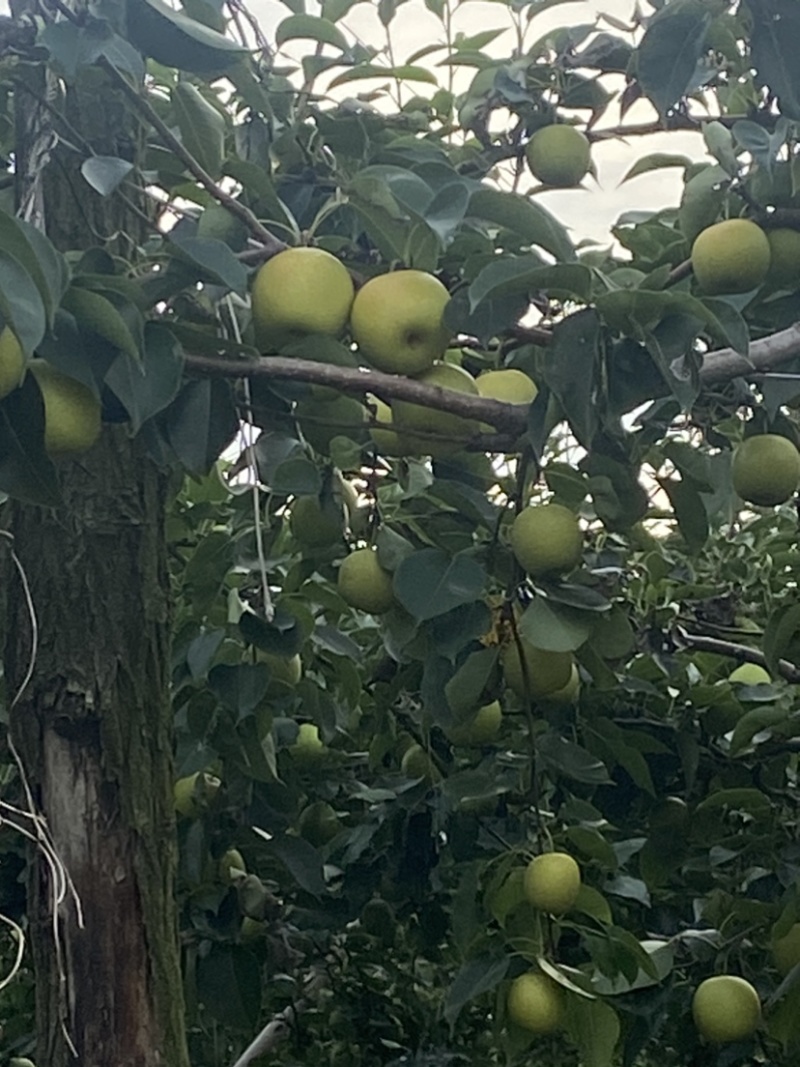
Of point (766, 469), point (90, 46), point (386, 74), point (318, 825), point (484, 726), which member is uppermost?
point (90, 46)

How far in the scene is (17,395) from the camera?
978 millimetres

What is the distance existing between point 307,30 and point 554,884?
903 millimetres

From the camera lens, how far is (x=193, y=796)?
6.24 feet

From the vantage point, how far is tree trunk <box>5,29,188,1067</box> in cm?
120

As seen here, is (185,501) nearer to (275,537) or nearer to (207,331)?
(275,537)

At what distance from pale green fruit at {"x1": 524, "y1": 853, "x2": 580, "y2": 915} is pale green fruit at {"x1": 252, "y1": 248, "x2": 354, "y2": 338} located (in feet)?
1.91

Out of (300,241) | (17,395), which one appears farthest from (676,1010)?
(17,395)

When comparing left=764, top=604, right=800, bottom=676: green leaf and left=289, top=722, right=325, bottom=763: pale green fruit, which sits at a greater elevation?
left=764, top=604, right=800, bottom=676: green leaf

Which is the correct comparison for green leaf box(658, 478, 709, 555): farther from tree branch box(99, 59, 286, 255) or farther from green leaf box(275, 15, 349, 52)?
green leaf box(275, 15, 349, 52)

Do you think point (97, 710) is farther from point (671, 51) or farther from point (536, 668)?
point (671, 51)

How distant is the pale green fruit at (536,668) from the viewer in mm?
1484

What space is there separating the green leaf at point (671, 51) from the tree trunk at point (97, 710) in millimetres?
443

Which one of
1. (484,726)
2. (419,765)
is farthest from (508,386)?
(419,765)

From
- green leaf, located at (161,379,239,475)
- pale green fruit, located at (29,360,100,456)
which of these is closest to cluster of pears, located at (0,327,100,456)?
pale green fruit, located at (29,360,100,456)
